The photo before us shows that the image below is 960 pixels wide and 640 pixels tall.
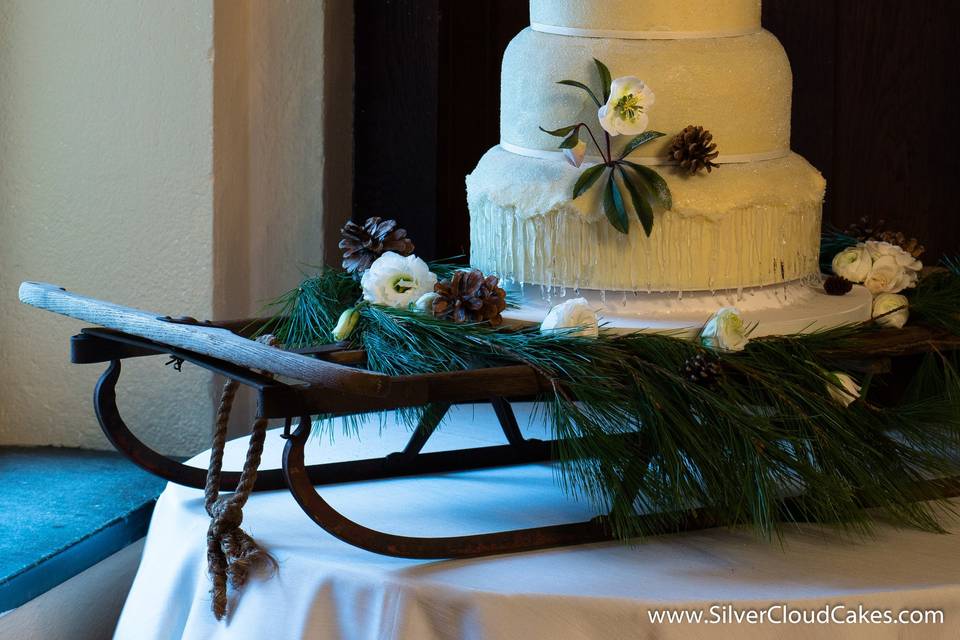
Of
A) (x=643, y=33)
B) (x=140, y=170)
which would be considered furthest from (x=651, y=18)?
(x=140, y=170)

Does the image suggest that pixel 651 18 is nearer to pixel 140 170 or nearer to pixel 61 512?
pixel 140 170

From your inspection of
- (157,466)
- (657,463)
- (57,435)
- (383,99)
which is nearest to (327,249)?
(383,99)

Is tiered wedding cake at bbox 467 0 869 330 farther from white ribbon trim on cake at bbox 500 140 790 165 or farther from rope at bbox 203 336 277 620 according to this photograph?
rope at bbox 203 336 277 620

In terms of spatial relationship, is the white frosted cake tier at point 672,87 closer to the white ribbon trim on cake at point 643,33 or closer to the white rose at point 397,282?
the white ribbon trim on cake at point 643,33

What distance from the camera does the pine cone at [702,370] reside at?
91cm

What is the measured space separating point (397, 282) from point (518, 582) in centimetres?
33

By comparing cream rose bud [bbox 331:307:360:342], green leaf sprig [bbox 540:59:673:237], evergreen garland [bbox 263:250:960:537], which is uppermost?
green leaf sprig [bbox 540:59:673:237]

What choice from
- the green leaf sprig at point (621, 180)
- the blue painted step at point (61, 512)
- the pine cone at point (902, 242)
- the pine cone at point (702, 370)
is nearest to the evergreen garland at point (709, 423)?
the pine cone at point (702, 370)

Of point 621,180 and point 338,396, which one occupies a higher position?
point 621,180

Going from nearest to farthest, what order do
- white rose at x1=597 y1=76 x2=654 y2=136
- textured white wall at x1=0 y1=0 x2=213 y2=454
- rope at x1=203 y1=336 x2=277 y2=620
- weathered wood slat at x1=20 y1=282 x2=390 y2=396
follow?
1. weathered wood slat at x1=20 y1=282 x2=390 y2=396
2. rope at x1=203 y1=336 x2=277 y2=620
3. white rose at x1=597 y1=76 x2=654 y2=136
4. textured white wall at x1=0 y1=0 x2=213 y2=454

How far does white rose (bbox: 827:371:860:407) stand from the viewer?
3.09 feet

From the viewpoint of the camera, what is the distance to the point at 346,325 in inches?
40.8

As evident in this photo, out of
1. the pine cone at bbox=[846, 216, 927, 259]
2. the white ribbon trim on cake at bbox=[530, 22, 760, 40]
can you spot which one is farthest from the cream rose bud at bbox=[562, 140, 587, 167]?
the pine cone at bbox=[846, 216, 927, 259]

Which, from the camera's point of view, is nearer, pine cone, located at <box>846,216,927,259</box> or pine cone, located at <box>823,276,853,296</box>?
pine cone, located at <box>823,276,853,296</box>
